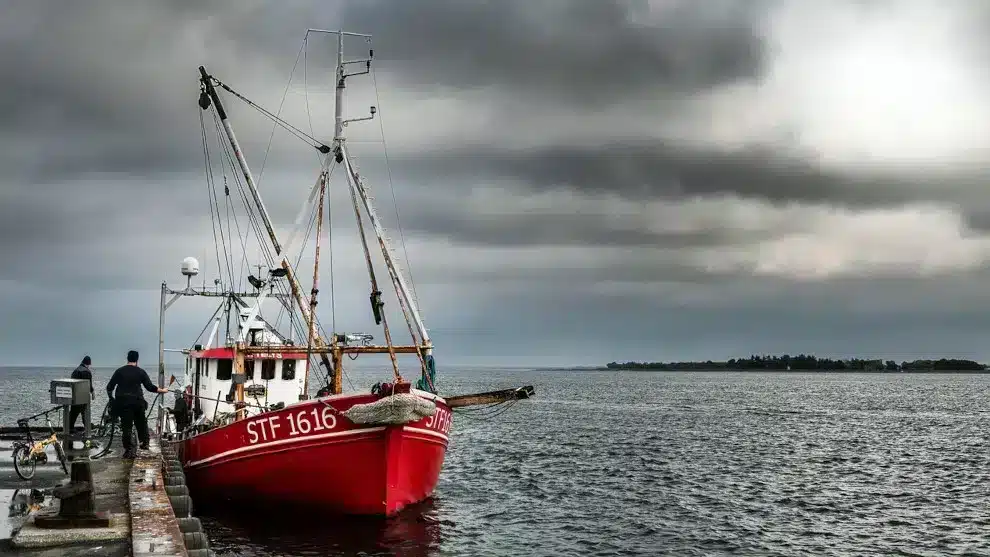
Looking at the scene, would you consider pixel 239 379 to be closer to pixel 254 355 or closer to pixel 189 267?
pixel 254 355

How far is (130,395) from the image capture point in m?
19.5

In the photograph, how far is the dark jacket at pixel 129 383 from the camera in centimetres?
1912

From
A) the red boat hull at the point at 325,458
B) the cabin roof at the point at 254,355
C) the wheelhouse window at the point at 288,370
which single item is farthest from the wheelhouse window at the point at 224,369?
the red boat hull at the point at 325,458

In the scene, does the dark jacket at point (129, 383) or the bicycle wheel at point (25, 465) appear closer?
the bicycle wheel at point (25, 465)

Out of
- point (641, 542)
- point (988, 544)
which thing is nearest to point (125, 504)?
point (641, 542)

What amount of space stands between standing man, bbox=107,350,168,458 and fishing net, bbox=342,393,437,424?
14.6 ft

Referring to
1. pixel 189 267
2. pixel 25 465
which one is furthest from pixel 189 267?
pixel 25 465

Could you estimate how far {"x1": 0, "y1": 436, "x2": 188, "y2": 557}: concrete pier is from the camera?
11500mm

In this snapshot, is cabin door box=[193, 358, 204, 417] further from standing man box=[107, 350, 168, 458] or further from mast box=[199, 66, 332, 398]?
standing man box=[107, 350, 168, 458]

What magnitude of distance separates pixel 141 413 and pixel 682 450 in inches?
1348

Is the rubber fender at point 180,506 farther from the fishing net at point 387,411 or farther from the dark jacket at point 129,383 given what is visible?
the fishing net at point 387,411

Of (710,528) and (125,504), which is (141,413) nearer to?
(125,504)

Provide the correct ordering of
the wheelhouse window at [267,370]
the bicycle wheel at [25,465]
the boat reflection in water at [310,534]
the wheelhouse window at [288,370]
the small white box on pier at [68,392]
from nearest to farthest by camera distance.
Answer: the small white box on pier at [68,392]
the bicycle wheel at [25,465]
the boat reflection in water at [310,534]
the wheelhouse window at [267,370]
the wheelhouse window at [288,370]

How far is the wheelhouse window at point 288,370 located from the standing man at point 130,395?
5796 mm
